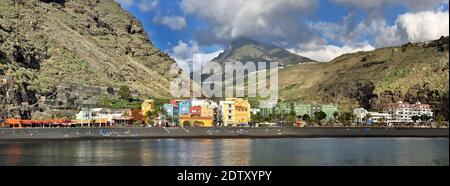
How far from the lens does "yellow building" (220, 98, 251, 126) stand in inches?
5950

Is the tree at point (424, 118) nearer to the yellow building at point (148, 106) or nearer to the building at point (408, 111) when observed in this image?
the building at point (408, 111)

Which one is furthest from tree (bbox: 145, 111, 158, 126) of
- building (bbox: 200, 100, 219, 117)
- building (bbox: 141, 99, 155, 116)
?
building (bbox: 200, 100, 219, 117)

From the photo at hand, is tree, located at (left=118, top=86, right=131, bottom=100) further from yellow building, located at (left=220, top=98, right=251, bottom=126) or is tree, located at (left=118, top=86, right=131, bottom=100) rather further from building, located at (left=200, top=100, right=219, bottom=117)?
yellow building, located at (left=220, top=98, right=251, bottom=126)

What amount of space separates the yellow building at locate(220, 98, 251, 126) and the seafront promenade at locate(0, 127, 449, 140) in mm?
28431

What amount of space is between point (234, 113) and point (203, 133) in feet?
120

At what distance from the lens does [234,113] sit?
152000mm

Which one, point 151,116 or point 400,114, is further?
point 400,114

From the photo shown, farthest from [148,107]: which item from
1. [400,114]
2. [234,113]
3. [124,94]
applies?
[400,114]

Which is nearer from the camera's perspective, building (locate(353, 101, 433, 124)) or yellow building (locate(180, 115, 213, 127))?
yellow building (locate(180, 115, 213, 127))

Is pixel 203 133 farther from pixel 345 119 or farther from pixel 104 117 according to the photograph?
pixel 345 119
